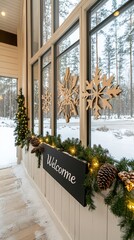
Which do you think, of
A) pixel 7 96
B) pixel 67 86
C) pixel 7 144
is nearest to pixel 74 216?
pixel 67 86

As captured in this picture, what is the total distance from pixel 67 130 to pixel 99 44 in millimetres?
1311

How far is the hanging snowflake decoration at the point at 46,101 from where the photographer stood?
3261 millimetres

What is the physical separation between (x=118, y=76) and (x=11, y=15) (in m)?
4.78

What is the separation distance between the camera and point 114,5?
1.79 meters

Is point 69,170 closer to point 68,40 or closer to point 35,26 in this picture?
point 68,40

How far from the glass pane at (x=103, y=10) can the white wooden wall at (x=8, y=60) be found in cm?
385

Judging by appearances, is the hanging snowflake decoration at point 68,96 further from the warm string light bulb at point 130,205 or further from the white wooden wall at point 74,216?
the warm string light bulb at point 130,205

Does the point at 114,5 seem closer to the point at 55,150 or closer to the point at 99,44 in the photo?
the point at 99,44

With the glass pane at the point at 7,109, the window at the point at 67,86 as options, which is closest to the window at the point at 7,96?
the glass pane at the point at 7,109

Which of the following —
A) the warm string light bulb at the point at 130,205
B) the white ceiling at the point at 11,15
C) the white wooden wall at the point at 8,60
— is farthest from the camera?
the white wooden wall at the point at 8,60

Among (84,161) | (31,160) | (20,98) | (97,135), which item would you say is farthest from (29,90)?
(84,161)

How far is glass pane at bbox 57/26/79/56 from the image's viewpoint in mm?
2434

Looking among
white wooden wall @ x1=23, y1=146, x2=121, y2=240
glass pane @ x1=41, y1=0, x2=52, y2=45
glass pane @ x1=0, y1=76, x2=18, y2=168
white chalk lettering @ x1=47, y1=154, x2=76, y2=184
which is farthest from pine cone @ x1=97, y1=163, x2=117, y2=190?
glass pane @ x1=0, y1=76, x2=18, y2=168

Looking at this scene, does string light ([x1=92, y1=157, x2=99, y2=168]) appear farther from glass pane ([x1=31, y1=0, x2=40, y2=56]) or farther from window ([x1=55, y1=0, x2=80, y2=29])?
glass pane ([x1=31, y1=0, x2=40, y2=56])
